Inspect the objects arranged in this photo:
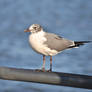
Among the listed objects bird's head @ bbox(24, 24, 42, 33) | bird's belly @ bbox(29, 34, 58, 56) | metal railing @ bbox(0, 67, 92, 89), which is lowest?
metal railing @ bbox(0, 67, 92, 89)

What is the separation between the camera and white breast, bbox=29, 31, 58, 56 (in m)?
2.15

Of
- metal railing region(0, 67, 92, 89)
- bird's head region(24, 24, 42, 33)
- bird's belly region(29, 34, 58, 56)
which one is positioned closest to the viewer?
metal railing region(0, 67, 92, 89)

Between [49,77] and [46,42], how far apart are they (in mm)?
1142

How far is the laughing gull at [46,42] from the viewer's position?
2.18 metres

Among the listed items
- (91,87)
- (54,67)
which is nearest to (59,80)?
(91,87)

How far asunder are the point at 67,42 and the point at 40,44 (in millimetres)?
221

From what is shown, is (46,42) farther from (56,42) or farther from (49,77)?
(49,77)

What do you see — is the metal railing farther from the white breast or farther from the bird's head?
the bird's head

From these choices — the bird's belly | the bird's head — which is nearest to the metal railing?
the bird's belly

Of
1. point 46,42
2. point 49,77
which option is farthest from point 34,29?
point 49,77

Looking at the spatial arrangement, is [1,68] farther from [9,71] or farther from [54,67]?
[54,67]

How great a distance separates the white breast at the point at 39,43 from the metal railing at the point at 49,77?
3.10 feet

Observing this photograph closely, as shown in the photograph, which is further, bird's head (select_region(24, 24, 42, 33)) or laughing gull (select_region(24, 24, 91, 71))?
bird's head (select_region(24, 24, 42, 33))

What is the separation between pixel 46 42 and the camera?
2.27 m
